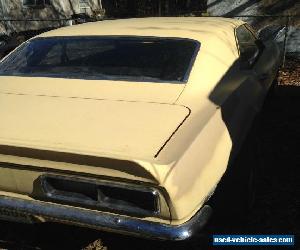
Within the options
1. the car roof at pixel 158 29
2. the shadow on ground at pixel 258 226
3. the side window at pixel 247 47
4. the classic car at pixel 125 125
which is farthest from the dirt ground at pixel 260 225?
the car roof at pixel 158 29

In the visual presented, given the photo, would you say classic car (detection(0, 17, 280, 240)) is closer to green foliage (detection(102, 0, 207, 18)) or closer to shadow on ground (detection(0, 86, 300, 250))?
shadow on ground (detection(0, 86, 300, 250))

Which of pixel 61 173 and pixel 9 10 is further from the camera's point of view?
pixel 9 10

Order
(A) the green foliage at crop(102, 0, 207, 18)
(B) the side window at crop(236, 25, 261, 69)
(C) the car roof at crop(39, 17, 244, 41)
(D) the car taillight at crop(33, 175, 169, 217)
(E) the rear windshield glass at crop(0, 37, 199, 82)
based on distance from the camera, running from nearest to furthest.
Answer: (D) the car taillight at crop(33, 175, 169, 217)
(E) the rear windshield glass at crop(0, 37, 199, 82)
(C) the car roof at crop(39, 17, 244, 41)
(B) the side window at crop(236, 25, 261, 69)
(A) the green foliage at crop(102, 0, 207, 18)

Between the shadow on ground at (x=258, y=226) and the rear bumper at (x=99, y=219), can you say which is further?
the shadow on ground at (x=258, y=226)

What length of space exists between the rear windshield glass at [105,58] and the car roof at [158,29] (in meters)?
0.07

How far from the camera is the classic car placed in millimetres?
2174

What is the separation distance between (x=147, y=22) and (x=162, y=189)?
2308 millimetres

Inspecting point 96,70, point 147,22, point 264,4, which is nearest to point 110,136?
point 96,70

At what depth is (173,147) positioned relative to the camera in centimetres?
223

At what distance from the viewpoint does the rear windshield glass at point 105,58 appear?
3236 millimetres

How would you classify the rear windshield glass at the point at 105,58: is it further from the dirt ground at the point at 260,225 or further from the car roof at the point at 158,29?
the dirt ground at the point at 260,225

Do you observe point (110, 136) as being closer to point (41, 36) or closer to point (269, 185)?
point (41, 36)

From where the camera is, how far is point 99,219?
7.55 ft

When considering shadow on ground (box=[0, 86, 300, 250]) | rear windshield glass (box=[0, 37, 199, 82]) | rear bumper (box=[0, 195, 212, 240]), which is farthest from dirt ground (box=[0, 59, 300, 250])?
rear windshield glass (box=[0, 37, 199, 82])
